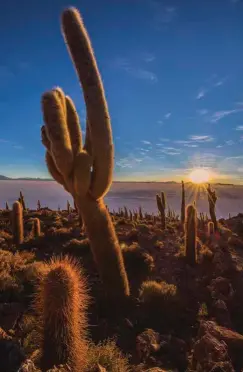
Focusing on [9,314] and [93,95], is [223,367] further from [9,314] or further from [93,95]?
[93,95]

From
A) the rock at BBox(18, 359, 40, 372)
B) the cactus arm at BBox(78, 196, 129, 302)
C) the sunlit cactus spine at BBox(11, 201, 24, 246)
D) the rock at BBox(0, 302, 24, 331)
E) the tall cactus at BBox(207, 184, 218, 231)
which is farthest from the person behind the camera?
the tall cactus at BBox(207, 184, 218, 231)

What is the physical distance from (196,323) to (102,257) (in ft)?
10.9

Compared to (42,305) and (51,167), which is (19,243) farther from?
(42,305)

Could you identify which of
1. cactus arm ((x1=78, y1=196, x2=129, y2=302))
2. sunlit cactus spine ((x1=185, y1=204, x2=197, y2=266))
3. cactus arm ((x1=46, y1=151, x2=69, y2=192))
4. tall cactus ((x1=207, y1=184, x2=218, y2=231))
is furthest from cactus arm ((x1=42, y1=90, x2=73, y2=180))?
tall cactus ((x1=207, y1=184, x2=218, y2=231))

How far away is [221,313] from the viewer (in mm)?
9750

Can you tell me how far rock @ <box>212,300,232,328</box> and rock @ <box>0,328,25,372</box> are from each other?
21.7ft

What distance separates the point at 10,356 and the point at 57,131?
5723 millimetres

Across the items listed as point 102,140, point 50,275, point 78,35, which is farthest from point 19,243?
point 50,275

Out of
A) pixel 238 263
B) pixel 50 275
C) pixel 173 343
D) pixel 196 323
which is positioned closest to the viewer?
pixel 50 275

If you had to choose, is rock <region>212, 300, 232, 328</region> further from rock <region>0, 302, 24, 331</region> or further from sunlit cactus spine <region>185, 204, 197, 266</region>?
rock <region>0, 302, 24, 331</region>

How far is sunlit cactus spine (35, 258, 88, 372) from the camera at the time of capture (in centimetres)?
498

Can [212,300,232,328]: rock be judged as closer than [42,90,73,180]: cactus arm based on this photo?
No

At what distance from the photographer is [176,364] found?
6867 mm

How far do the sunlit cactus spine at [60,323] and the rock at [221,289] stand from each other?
7155 mm
